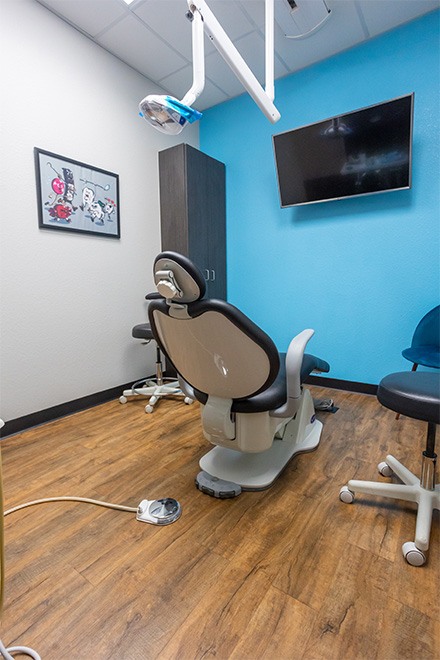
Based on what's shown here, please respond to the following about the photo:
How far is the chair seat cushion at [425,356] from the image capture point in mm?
1893

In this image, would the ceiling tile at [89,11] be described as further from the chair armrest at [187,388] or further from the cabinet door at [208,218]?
the chair armrest at [187,388]

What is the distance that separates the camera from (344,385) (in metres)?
2.75

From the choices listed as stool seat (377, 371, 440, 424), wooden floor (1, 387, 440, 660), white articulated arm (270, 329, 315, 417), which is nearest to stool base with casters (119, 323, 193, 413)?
wooden floor (1, 387, 440, 660)

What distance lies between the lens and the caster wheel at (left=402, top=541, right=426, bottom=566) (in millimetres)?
990

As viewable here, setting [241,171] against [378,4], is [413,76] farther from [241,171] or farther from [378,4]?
[241,171]

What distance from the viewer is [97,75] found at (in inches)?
92.5

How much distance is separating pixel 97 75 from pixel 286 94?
5.26ft

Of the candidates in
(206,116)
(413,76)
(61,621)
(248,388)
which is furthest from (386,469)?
(206,116)

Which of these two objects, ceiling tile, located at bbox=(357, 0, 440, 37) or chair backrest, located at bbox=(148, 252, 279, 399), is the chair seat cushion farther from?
ceiling tile, located at bbox=(357, 0, 440, 37)

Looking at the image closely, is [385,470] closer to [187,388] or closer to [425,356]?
[425,356]

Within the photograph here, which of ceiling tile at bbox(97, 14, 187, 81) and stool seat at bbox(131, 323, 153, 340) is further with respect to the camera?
stool seat at bbox(131, 323, 153, 340)

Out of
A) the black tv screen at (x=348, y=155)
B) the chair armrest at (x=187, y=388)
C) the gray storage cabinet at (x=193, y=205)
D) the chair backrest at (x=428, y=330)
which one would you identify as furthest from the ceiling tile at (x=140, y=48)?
the chair backrest at (x=428, y=330)

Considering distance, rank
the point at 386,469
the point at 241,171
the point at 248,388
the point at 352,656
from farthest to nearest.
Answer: the point at 241,171 → the point at 386,469 → the point at 248,388 → the point at 352,656

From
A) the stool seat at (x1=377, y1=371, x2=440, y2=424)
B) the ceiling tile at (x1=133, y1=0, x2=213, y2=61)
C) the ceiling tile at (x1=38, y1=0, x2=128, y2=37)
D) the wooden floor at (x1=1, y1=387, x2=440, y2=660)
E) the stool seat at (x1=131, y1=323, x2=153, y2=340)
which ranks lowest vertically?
the wooden floor at (x1=1, y1=387, x2=440, y2=660)
